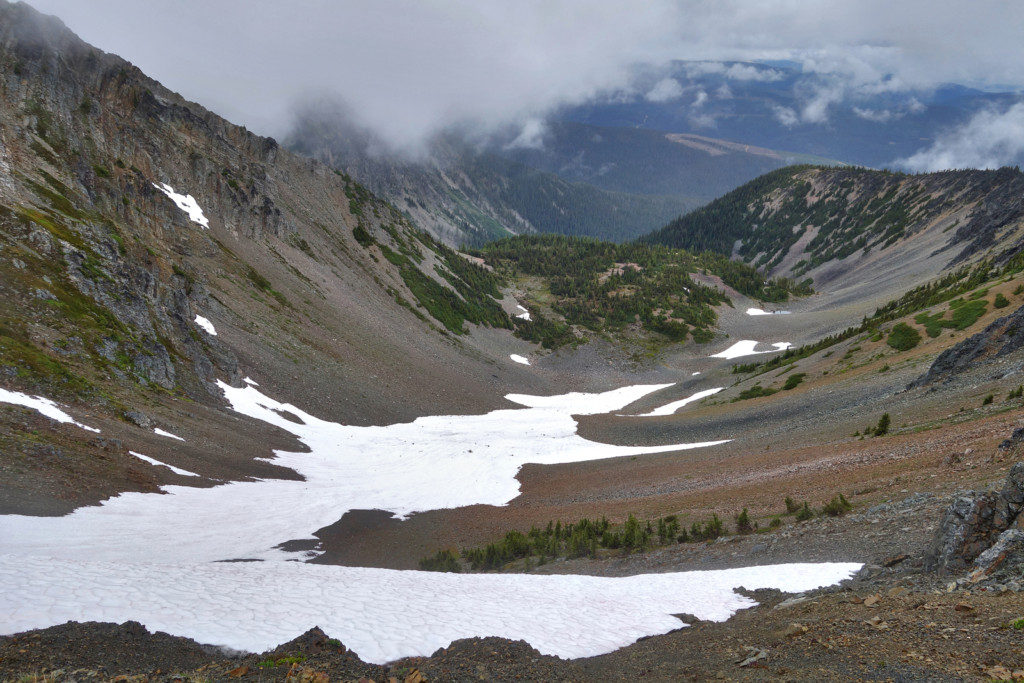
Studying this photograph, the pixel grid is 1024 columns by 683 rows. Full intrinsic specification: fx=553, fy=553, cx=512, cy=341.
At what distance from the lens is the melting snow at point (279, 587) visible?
10.7 metres

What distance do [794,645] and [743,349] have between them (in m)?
102

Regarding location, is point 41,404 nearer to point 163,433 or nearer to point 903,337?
point 163,433

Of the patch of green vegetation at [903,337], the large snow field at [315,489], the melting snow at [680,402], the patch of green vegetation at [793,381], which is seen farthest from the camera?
the melting snow at [680,402]

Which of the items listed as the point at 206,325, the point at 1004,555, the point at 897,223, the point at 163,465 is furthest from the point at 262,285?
the point at 897,223

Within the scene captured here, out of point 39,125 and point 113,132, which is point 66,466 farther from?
point 113,132

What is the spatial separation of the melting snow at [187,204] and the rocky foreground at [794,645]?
6511cm

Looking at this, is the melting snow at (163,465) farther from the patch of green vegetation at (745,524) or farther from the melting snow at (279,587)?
the patch of green vegetation at (745,524)

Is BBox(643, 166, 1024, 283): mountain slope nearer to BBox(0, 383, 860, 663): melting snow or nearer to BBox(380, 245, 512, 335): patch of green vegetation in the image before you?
BBox(0, 383, 860, 663): melting snow

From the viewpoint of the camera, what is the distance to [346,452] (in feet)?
133

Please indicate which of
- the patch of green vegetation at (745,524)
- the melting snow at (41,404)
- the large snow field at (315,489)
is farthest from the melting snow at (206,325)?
the patch of green vegetation at (745,524)

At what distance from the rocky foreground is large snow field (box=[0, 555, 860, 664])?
698mm

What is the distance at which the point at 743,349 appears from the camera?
102812 mm

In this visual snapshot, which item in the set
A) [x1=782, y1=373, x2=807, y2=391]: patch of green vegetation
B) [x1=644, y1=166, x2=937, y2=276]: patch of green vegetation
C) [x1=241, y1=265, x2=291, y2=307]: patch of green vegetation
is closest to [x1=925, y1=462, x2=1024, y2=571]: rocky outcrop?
[x1=782, y1=373, x2=807, y2=391]: patch of green vegetation

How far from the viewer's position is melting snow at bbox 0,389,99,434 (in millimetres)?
23109
